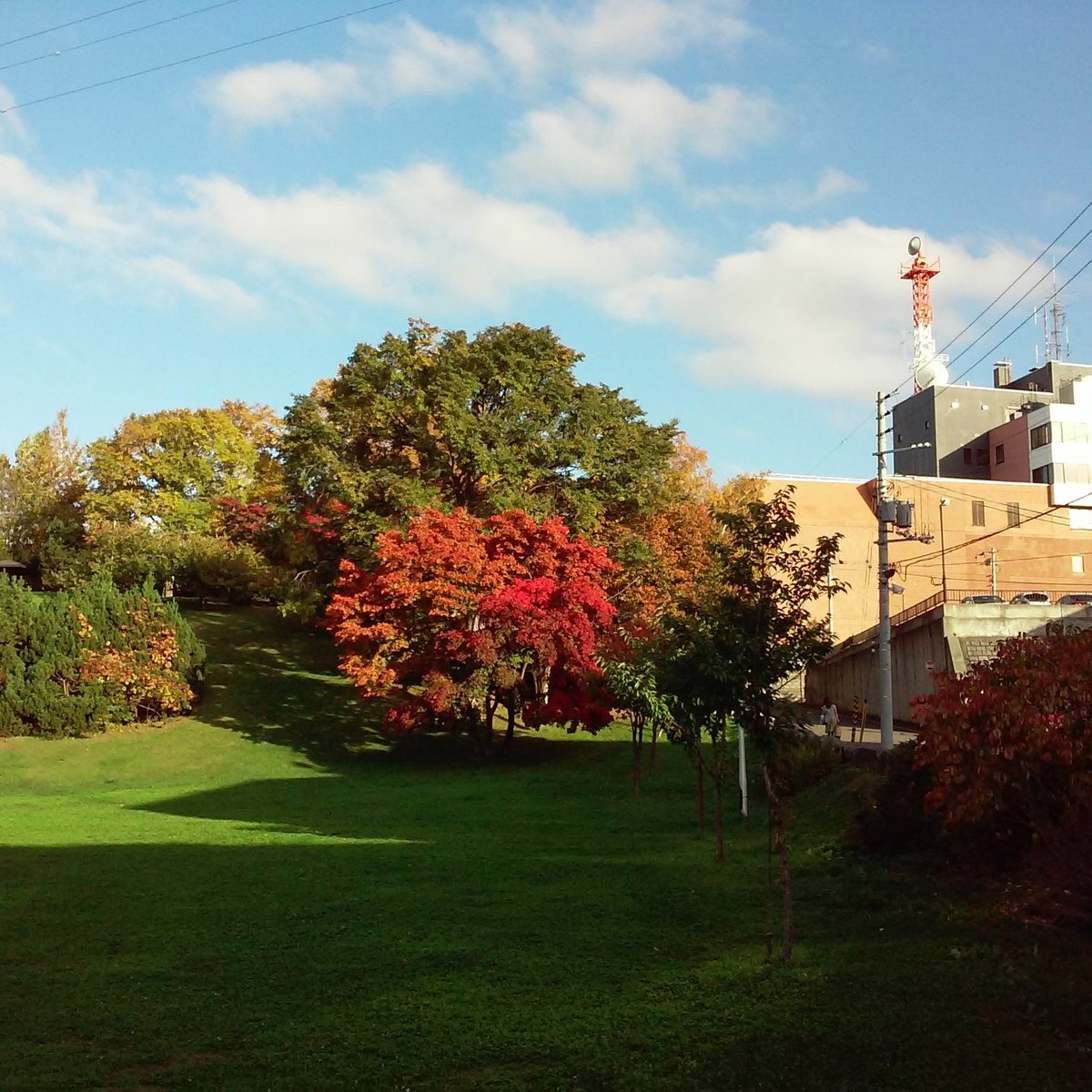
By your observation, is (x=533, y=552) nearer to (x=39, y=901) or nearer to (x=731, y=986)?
(x=39, y=901)

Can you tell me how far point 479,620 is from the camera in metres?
33.2

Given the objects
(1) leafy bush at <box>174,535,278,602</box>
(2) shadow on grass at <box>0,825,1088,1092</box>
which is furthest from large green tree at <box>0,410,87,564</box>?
(2) shadow on grass at <box>0,825,1088,1092</box>

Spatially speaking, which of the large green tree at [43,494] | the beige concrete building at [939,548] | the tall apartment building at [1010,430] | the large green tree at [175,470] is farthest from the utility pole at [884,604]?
the large green tree at [43,494]

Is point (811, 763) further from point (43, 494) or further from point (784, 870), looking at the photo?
point (43, 494)

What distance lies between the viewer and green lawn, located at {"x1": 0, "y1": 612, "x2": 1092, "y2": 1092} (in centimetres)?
738

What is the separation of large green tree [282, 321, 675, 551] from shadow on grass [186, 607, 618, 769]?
23.4 ft

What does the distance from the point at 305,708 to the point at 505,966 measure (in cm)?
3329

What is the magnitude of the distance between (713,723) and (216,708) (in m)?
30.5

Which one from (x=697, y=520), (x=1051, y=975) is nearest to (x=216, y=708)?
(x=697, y=520)

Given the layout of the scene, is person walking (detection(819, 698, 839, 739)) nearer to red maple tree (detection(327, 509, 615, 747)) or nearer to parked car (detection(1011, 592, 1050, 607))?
red maple tree (detection(327, 509, 615, 747))

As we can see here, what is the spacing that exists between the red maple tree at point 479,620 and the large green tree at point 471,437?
476cm

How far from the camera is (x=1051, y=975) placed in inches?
359

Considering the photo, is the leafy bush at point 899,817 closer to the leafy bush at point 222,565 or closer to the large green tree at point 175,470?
the leafy bush at point 222,565

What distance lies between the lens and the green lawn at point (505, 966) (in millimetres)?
7379
